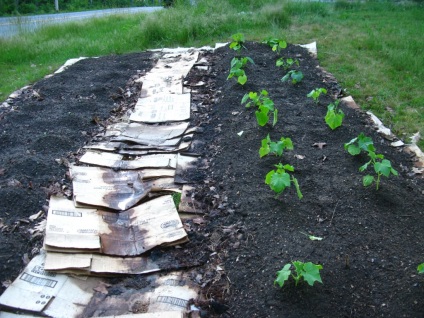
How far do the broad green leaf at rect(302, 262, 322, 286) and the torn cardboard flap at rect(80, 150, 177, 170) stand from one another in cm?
195

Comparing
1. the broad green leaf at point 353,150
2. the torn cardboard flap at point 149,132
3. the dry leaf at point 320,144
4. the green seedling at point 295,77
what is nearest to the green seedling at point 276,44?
the green seedling at point 295,77

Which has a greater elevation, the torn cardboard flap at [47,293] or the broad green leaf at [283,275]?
the broad green leaf at [283,275]

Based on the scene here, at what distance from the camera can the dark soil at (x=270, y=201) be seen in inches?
101

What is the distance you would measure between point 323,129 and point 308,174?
2.81 ft

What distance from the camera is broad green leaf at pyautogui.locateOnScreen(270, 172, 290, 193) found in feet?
10.2

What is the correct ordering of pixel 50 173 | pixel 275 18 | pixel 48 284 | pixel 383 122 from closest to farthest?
pixel 48 284 < pixel 50 173 < pixel 383 122 < pixel 275 18

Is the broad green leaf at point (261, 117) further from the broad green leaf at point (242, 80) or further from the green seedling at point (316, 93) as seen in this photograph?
the broad green leaf at point (242, 80)

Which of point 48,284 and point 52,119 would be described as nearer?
point 48,284

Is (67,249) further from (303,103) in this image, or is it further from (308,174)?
(303,103)

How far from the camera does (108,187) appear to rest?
12.9ft

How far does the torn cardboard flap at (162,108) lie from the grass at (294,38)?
199 cm

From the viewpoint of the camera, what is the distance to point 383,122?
15.8ft

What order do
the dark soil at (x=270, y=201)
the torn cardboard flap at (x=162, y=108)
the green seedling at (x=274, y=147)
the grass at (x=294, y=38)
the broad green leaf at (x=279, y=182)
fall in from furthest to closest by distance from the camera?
the grass at (x=294, y=38) → the torn cardboard flap at (x=162, y=108) → the green seedling at (x=274, y=147) → the broad green leaf at (x=279, y=182) → the dark soil at (x=270, y=201)

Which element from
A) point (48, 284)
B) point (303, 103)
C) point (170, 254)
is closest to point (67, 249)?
point (48, 284)
